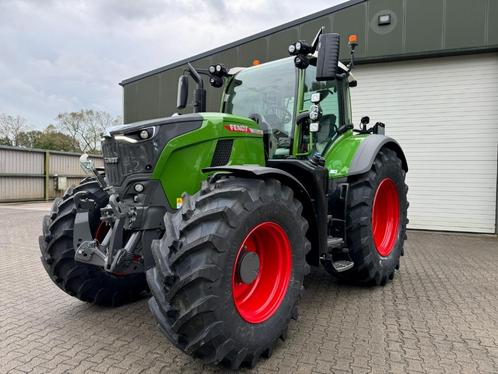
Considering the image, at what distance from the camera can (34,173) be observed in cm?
1769

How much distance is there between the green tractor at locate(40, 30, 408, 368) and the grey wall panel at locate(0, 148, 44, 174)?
14765 millimetres

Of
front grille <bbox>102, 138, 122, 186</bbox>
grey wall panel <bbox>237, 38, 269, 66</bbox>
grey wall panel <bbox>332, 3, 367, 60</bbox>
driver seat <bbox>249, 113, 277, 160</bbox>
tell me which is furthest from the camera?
grey wall panel <bbox>237, 38, 269, 66</bbox>

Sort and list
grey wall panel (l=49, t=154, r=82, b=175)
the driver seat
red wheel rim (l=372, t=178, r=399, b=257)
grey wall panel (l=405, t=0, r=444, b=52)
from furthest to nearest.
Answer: grey wall panel (l=49, t=154, r=82, b=175) → grey wall panel (l=405, t=0, r=444, b=52) → red wheel rim (l=372, t=178, r=399, b=257) → the driver seat

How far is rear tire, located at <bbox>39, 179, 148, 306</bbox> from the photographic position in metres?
3.45

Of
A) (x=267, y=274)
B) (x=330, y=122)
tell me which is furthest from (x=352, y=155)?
(x=267, y=274)

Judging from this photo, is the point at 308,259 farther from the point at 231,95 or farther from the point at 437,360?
the point at 231,95

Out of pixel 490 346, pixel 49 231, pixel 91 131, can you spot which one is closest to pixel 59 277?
pixel 49 231

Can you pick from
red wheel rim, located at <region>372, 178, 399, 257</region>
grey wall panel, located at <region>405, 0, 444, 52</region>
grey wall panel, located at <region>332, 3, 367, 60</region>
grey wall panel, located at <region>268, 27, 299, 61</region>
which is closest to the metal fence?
grey wall panel, located at <region>268, 27, 299, 61</region>

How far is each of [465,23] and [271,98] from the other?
597 centimetres

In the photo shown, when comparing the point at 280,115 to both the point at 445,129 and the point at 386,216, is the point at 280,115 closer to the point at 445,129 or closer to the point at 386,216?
the point at 386,216

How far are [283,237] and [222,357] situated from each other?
912mm

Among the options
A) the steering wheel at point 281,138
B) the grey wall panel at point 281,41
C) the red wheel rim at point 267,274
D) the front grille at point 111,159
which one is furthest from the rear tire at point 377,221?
the grey wall panel at point 281,41

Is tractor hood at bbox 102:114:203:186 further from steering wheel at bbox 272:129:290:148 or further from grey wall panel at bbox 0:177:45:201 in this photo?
grey wall panel at bbox 0:177:45:201

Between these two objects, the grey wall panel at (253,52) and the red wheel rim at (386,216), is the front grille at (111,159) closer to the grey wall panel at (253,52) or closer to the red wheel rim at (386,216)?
the red wheel rim at (386,216)
